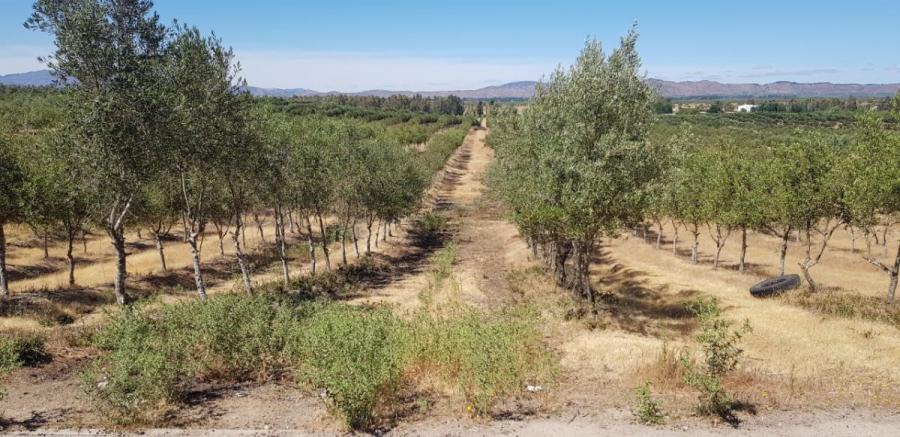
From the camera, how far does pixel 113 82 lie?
23.2 meters

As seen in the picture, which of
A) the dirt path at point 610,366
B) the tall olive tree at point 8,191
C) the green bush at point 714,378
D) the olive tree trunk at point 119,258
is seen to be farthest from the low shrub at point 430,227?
the green bush at point 714,378

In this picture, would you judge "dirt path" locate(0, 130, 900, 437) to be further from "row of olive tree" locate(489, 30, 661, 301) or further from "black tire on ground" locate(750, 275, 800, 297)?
"row of olive tree" locate(489, 30, 661, 301)

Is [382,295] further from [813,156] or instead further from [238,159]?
[813,156]

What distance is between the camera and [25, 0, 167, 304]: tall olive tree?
22.0m

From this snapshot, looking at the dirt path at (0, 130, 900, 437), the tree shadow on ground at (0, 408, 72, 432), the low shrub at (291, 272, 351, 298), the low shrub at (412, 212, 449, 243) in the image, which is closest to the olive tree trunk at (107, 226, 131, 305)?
the dirt path at (0, 130, 900, 437)

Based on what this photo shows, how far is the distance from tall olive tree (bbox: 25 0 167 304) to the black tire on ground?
111 feet

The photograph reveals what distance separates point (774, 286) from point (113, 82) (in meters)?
36.8

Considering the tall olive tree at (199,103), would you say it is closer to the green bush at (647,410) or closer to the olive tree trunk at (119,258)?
the olive tree trunk at (119,258)

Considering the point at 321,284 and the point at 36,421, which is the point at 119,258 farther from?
the point at 36,421

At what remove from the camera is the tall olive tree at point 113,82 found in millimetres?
21969

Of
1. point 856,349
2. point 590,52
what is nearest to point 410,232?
point 590,52

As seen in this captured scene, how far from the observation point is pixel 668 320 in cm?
2859

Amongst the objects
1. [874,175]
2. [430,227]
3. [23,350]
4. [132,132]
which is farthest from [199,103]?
[430,227]

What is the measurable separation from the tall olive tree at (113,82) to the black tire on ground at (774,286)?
3369 cm
